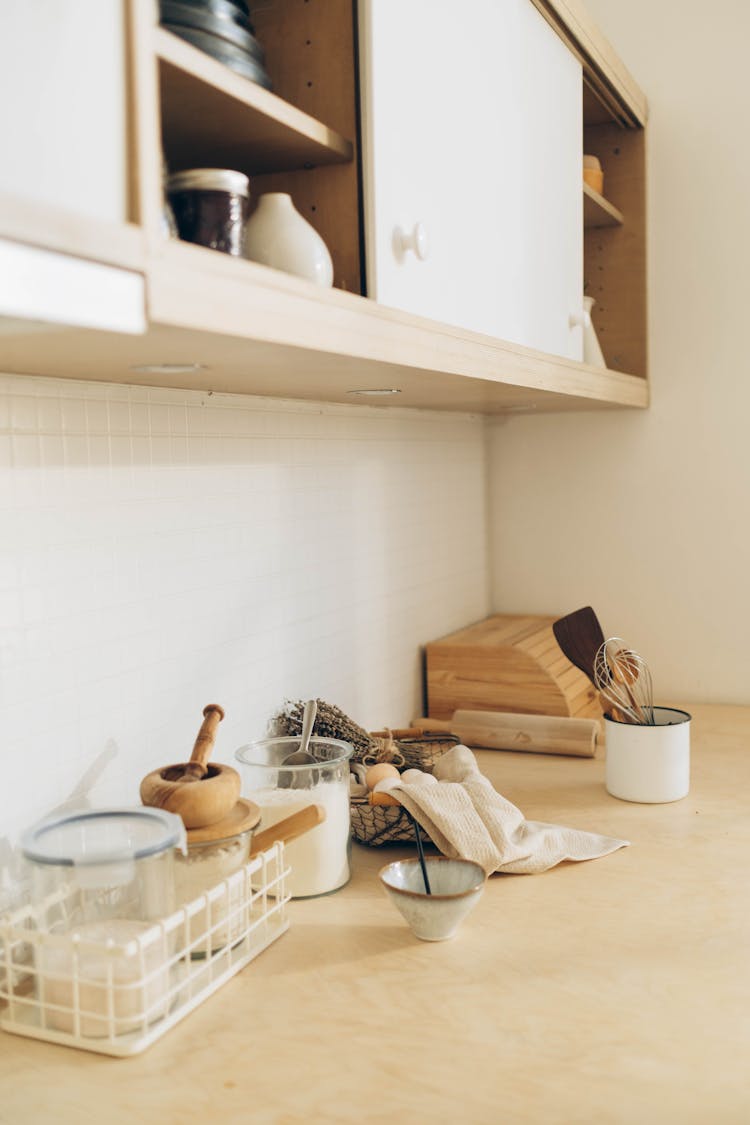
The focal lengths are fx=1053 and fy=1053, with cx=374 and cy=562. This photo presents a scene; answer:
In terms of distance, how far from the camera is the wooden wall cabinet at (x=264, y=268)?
68 cm

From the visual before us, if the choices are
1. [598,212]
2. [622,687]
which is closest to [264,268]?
[622,687]

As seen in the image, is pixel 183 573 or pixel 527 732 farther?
pixel 527 732

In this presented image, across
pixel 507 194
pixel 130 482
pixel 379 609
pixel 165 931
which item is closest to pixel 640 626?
pixel 379 609

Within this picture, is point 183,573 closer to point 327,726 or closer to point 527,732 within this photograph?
point 327,726

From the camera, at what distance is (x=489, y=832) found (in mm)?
1265

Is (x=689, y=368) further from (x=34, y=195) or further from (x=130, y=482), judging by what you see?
(x=34, y=195)

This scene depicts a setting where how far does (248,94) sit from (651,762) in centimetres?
106

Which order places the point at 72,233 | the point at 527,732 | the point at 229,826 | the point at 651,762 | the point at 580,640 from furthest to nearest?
the point at 527,732 < the point at 580,640 < the point at 651,762 < the point at 229,826 < the point at 72,233

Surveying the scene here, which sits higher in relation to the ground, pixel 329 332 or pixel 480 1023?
pixel 329 332

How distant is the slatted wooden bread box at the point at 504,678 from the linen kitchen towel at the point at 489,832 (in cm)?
50

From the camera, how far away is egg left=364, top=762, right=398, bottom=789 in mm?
1372

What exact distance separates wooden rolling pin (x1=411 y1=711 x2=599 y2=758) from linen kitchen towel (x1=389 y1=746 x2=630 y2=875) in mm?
387

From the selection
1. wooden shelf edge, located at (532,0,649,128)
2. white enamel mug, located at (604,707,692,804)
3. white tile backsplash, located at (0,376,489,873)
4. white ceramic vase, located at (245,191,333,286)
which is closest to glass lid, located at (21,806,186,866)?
white tile backsplash, located at (0,376,489,873)

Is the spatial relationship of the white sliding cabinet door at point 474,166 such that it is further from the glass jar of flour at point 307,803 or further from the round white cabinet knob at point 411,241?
the glass jar of flour at point 307,803
